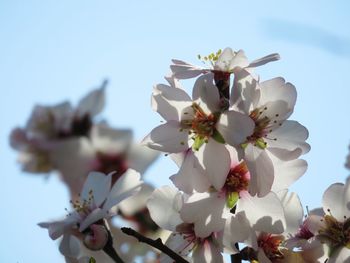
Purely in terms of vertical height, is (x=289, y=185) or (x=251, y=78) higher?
(x=251, y=78)

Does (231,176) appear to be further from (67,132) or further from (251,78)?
(67,132)

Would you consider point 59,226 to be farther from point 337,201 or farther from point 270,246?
point 337,201

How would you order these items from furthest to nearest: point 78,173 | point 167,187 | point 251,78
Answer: point 78,173
point 167,187
point 251,78

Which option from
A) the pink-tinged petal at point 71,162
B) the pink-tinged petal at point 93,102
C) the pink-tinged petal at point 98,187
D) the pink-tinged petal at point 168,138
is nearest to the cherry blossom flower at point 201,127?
the pink-tinged petal at point 168,138

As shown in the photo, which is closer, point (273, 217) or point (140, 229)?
point (273, 217)

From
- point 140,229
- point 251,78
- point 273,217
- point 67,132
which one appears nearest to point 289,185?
point 273,217

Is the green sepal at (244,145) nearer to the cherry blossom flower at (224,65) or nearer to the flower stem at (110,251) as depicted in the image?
the cherry blossom flower at (224,65)

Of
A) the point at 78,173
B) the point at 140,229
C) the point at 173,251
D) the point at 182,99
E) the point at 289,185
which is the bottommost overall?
the point at 140,229

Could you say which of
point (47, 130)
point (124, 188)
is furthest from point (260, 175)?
point (47, 130)
